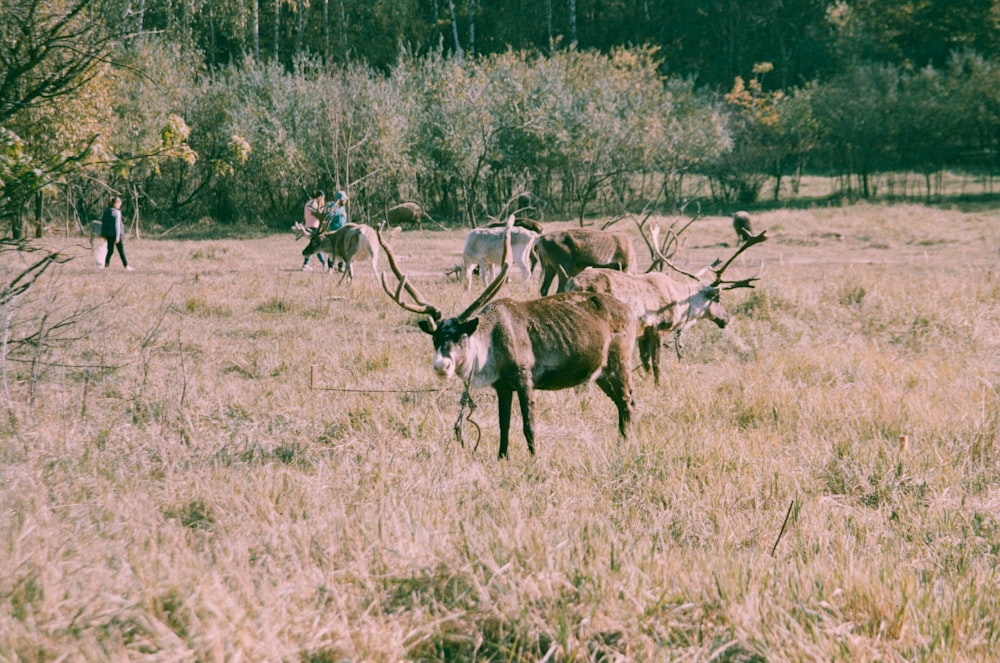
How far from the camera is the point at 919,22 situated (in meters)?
43.0

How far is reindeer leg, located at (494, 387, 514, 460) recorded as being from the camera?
17.4 ft

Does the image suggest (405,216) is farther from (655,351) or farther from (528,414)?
(528,414)

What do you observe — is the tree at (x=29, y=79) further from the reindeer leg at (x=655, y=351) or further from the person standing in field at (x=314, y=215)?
the person standing in field at (x=314, y=215)

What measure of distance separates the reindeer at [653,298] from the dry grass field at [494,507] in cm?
35

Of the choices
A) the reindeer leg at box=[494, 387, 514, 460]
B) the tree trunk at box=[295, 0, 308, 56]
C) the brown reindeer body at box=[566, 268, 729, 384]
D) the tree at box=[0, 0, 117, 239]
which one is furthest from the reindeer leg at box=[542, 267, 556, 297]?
the tree trunk at box=[295, 0, 308, 56]

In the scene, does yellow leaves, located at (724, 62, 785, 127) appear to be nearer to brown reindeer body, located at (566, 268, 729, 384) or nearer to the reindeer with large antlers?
the reindeer with large antlers

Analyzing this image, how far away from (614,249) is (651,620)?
31.1ft

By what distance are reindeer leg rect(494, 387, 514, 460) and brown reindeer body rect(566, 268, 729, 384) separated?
86.9 inches

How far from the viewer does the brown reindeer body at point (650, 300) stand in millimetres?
7527

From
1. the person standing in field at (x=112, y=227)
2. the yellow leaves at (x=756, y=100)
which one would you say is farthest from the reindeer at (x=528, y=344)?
the yellow leaves at (x=756, y=100)

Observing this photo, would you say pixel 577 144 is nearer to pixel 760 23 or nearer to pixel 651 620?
pixel 760 23

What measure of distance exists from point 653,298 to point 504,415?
2907mm

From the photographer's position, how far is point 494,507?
159 inches

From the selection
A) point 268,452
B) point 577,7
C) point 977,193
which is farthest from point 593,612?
point 577,7
